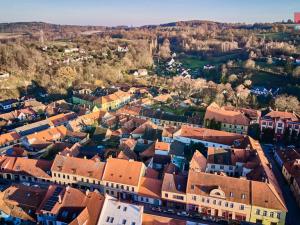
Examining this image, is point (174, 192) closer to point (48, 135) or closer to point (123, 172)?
point (123, 172)

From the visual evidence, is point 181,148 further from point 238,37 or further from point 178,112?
point 238,37

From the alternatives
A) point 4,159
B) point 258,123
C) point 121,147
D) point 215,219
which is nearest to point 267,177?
point 215,219

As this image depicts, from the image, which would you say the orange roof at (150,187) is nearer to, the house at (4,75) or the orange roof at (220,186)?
the orange roof at (220,186)

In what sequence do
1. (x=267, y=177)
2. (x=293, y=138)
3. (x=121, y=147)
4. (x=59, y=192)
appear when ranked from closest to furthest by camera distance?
(x=59, y=192) → (x=267, y=177) → (x=121, y=147) → (x=293, y=138)

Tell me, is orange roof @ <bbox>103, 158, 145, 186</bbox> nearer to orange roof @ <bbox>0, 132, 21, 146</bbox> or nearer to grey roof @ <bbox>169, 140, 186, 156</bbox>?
grey roof @ <bbox>169, 140, 186, 156</bbox>

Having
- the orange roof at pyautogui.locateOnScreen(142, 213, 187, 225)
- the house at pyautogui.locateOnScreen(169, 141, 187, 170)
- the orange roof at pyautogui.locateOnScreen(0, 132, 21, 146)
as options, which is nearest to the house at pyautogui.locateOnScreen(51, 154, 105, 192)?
the orange roof at pyautogui.locateOnScreen(142, 213, 187, 225)

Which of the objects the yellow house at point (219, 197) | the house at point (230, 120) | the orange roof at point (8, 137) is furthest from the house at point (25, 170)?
the house at point (230, 120)
